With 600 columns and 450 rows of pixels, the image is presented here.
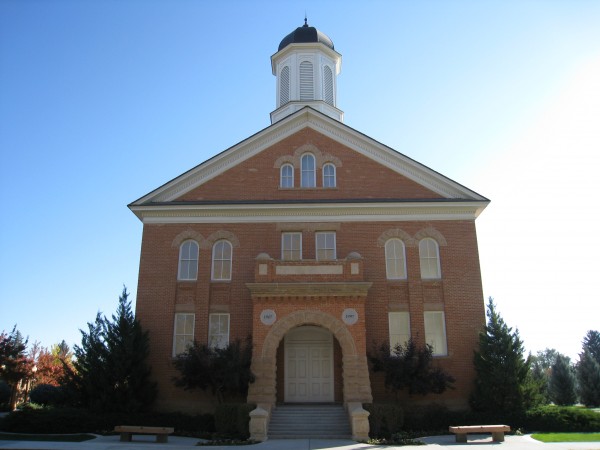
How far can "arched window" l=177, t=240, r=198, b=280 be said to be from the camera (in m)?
22.5

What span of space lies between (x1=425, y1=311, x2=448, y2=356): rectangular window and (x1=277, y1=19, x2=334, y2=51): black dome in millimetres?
16723

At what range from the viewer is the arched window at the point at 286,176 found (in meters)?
23.9

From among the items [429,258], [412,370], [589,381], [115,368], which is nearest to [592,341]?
[589,381]

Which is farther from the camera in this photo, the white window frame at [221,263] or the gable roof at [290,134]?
the gable roof at [290,134]

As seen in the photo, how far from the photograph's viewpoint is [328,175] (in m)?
24.0

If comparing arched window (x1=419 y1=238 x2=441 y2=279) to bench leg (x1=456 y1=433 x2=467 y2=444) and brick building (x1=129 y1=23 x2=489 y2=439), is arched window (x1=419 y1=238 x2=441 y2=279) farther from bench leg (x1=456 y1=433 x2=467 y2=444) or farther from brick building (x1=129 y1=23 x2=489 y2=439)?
bench leg (x1=456 y1=433 x2=467 y2=444)

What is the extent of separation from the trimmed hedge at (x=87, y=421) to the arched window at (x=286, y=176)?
10.6 meters

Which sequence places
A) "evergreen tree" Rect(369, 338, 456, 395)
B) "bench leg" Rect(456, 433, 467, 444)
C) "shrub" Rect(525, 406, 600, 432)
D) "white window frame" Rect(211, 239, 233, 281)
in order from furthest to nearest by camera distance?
"white window frame" Rect(211, 239, 233, 281) < "evergreen tree" Rect(369, 338, 456, 395) < "shrub" Rect(525, 406, 600, 432) < "bench leg" Rect(456, 433, 467, 444)

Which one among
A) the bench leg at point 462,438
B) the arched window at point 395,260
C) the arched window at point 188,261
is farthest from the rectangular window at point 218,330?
the bench leg at point 462,438

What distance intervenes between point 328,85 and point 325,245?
36.3ft

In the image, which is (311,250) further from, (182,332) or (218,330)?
(182,332)

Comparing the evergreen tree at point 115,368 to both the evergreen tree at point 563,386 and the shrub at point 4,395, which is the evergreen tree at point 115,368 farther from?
the evergreen tree at point 563,386

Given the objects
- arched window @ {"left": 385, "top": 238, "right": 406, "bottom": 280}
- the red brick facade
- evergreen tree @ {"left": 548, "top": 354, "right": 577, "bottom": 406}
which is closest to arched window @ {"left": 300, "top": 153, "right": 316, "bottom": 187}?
the red brick facade

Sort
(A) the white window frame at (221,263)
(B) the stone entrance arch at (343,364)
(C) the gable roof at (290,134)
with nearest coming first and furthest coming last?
(B) the stone entrance arch at (343,364) < (A) the white window frame at (221,263) < (C) the gable roof at (290,134)
